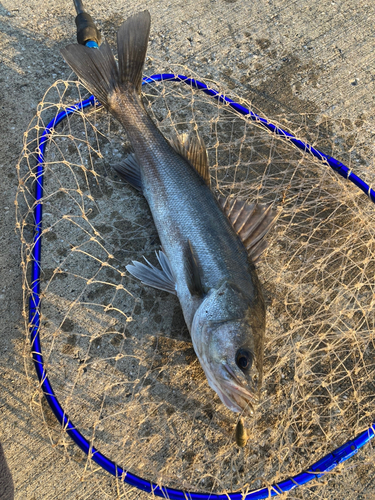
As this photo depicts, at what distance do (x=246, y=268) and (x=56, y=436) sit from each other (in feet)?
5.94

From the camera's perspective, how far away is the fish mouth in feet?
6.82

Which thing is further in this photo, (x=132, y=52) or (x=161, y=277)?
(x=132, y=52)

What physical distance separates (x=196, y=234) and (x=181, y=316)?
2.46ft

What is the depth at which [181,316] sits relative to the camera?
9.36ft

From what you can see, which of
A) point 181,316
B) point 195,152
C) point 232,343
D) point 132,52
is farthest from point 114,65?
point 232,343

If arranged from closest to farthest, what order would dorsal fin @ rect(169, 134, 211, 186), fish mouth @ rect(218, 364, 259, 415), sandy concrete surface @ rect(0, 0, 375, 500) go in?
fish mouth @ rect(218, 364, 259, 415) → dorsal fin @ rect(169, 134, 211, 186) → sandy concrete surface @ rect(0, 0, 375, 500)

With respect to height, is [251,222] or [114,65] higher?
[114,65]

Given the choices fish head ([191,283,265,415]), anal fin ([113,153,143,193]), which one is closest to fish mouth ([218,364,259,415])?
fish head ([191,283,265,415])

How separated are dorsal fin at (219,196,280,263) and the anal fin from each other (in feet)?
2.51

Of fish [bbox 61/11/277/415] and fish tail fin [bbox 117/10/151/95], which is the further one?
fish tail fin [bbox 117/10/151/95]

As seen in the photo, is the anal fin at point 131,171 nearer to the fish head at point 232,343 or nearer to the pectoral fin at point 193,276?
the pectoral fin at point 193,276

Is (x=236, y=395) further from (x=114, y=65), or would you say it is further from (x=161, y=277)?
(x=114, y=65)

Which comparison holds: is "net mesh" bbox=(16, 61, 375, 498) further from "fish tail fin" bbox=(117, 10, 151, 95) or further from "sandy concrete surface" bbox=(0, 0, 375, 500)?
"fish tail fin" bbox=(117, 10, 151, 95)

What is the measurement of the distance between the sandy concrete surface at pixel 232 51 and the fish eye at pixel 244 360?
1963mm
